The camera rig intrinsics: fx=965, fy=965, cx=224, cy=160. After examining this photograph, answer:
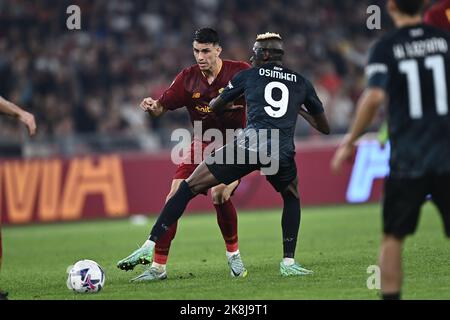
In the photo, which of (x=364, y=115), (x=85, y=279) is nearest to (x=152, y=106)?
(x=85, y=279)

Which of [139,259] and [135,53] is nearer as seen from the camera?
[139,259]

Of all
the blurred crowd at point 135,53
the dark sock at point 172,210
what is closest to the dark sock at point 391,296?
the dark sock at point 172,210

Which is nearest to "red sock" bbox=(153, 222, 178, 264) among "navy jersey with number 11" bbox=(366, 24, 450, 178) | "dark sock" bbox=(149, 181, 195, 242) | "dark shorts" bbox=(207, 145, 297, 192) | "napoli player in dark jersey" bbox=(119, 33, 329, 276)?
"dark sock" bbox=(149, 181, 195, 242)

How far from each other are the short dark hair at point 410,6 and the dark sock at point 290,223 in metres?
3.36

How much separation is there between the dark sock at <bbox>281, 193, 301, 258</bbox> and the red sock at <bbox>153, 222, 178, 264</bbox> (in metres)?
1.11

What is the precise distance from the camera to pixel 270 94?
30.0 feet

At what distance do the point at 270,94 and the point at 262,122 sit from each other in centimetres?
28

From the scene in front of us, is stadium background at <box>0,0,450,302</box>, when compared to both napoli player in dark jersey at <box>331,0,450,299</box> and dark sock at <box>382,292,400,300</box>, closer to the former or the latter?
dark sock at <box>382,292,400,300</box>

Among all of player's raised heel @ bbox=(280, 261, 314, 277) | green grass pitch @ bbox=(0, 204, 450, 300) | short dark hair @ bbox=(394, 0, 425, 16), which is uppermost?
short dark hair @ bbox=(394, 0, 425, 16)

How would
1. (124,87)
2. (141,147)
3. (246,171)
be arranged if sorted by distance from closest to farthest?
(246,171)
(141,147)
(124,87)

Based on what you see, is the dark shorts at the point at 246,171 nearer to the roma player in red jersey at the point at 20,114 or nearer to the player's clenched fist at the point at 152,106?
the player's clenched fist at the point at 152,106

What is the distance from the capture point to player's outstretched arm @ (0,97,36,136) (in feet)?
24.5

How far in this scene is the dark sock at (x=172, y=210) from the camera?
8.98m

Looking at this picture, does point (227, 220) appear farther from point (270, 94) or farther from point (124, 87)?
point (124, 87)
